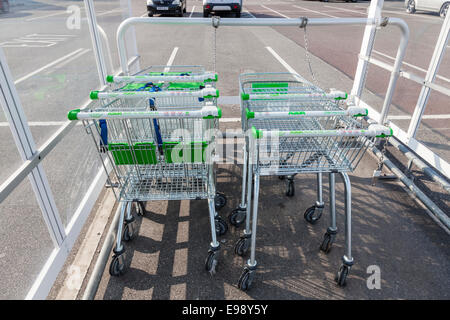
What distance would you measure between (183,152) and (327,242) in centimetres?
153

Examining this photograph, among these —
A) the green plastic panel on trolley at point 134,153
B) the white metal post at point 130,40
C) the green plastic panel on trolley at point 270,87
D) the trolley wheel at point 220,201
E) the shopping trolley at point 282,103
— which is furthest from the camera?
the white metal post at point 130,40

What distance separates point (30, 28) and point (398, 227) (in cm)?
405

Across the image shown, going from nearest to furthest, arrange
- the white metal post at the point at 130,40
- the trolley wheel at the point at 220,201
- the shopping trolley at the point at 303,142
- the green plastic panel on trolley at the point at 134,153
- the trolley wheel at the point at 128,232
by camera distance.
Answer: the shopping trolley at the point at 303,142 < the green plastic panel on trolley at the point at 134,153 < the trolley wheel at the point at 128,232 < the trolley wheel at the point at 220,201 < the white metal post at the point at 130,40

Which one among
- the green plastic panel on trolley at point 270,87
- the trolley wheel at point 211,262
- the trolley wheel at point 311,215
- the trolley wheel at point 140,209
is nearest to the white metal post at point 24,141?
the trolley wheel at point 140,209

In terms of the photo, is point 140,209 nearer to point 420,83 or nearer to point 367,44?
point 420,83

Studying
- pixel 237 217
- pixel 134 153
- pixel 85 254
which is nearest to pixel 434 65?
pixel 237 217

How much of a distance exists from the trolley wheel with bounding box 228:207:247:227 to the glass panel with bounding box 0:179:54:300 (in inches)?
62.2

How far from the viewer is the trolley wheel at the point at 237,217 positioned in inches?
113

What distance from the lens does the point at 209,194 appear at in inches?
90.8

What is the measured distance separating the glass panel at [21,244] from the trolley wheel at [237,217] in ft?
5.18

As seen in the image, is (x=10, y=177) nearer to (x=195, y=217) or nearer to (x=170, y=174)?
(x=170, y=174)

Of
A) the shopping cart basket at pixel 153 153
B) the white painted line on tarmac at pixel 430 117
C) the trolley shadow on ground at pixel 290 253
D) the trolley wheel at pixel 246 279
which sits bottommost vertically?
the trolley shadow on ground at pixel 290 253

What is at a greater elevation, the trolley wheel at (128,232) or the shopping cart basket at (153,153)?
the shopping cart basket at (153,153)

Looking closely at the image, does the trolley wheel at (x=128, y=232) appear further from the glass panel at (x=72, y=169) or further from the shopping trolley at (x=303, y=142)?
the shopping trolley at (x=303, y=142)
